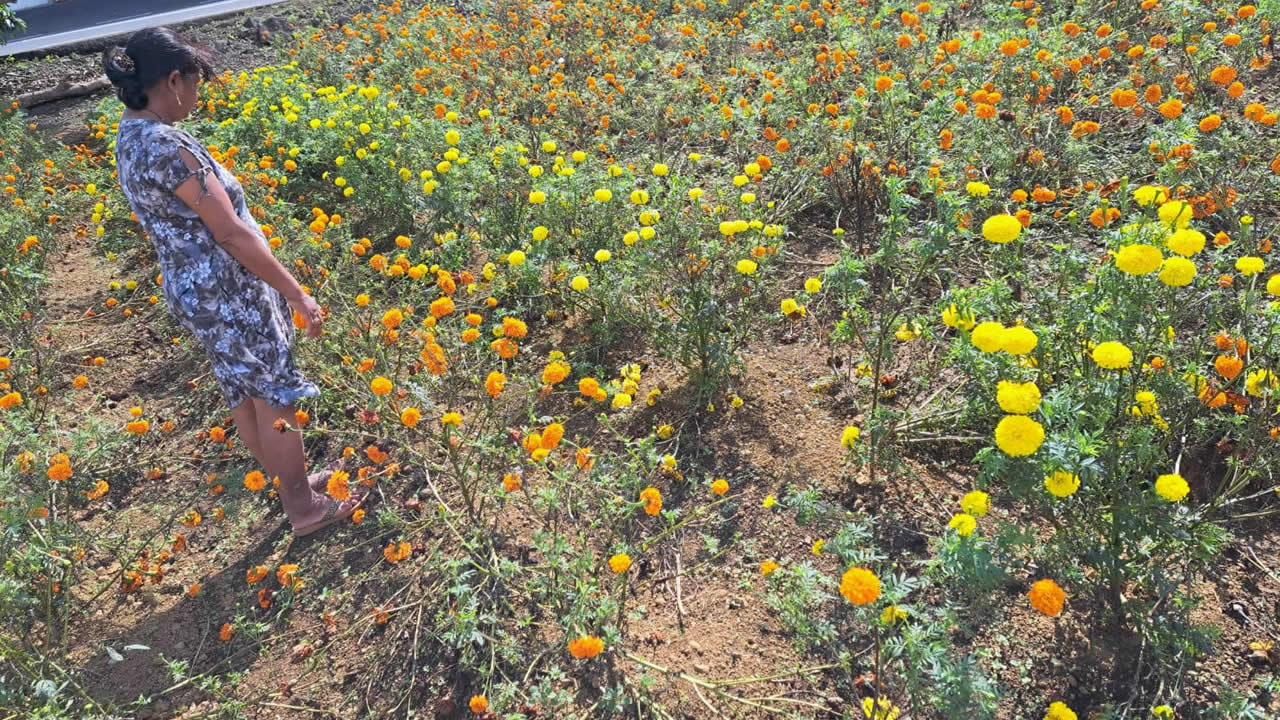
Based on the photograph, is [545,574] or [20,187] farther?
[20,187]

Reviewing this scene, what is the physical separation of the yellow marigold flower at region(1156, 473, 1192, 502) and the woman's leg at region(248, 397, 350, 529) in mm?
2516

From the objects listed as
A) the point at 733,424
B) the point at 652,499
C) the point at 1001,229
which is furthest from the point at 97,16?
the point at 1001,229

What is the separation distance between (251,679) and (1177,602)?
2630 mm

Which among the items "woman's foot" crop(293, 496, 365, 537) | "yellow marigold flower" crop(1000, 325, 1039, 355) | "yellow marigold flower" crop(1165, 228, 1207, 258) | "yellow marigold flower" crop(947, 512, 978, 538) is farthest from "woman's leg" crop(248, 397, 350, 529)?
"yellow marigold flower" crop(1165, 228, 1207, 258)

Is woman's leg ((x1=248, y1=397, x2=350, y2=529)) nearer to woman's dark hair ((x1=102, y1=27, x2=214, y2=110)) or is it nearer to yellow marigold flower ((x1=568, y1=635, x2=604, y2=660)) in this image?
woman's dark hair ((x1=102, y1=27, x2=214, y2=110))

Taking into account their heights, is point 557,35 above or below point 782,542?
above

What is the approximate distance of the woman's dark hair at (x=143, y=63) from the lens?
2.16m

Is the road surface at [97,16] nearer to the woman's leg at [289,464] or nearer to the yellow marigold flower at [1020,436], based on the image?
the woman's leg at [289,464]

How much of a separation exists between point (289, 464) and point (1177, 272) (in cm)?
271

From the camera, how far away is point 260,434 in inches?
104

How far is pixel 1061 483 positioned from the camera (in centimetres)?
162

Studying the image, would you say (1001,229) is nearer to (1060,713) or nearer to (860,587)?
(860,587)

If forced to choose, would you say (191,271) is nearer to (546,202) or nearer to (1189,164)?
(546,202)

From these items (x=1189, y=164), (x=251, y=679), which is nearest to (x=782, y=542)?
(x=251, y=679)
